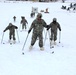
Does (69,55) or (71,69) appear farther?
(69,55)

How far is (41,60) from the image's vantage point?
10633mm

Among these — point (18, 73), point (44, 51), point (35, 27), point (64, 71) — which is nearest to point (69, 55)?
point (44, 51)

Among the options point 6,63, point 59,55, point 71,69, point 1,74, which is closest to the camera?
point 1,74

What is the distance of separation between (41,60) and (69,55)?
5.73 feet

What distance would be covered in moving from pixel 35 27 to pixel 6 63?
106 inches

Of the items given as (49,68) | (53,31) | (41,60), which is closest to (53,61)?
(41,60)

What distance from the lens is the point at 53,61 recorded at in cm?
1048

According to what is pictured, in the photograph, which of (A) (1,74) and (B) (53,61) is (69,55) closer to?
(B) (53,61)

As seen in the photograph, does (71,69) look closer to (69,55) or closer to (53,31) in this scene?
(69,55)

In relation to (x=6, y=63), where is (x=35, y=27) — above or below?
above

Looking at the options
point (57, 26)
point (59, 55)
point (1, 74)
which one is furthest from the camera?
point (57, 26)

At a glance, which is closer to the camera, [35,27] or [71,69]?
[71,69]

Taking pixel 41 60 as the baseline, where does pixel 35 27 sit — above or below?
above

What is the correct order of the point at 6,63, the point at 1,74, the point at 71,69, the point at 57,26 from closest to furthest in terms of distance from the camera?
the point at 1,74 → the point at 71,69 → the point at 6,63 → the point at 57,26
